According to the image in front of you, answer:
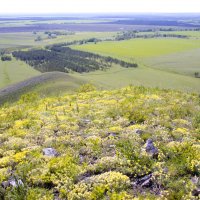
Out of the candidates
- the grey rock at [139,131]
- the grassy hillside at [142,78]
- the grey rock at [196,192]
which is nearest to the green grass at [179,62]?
the grassy hillside at [142,78]

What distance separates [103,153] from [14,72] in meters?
148

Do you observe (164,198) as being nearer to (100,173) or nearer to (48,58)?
(100,173)

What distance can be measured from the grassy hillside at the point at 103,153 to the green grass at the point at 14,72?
363ft

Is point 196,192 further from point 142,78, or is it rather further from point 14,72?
point 14,72

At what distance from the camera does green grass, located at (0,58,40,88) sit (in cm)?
13510

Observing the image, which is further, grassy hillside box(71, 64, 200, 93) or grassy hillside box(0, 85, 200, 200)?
grassy hillside box(71, 64, 200, 93)

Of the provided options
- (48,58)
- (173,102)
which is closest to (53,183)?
(173,102)

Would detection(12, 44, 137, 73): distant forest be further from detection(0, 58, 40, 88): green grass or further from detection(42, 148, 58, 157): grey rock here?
detection(42, 148, 58, 157): grey rock

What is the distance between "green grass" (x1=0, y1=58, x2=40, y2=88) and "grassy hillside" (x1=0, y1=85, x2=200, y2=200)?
110 metres

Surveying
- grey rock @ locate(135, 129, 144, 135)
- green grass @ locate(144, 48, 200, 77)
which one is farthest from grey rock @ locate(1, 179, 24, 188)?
green grass @ locate(144, 48, 200, 77)

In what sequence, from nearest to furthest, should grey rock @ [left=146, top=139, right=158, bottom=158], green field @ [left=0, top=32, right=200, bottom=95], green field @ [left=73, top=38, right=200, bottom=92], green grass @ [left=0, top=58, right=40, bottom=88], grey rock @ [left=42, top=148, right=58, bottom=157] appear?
grey rock @ [left=146, top=139, right=158, bottom=158] → grey rock @ [left=42, top=148, right=58, bottom=157] → green field @ [left=0, top=32, right=200, bottom=95] → green field @ [left=73, top=38, right=200, bottom=92] → green grass @ [left=0, top=58, right=40, bottom=88]

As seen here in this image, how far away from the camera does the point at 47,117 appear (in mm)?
23125

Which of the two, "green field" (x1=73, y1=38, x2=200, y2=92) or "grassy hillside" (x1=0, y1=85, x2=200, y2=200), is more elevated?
"grassy hillside" (x1=0, y1=85, x2=200, y2=200)

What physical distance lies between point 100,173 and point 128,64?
15663 centimetres
